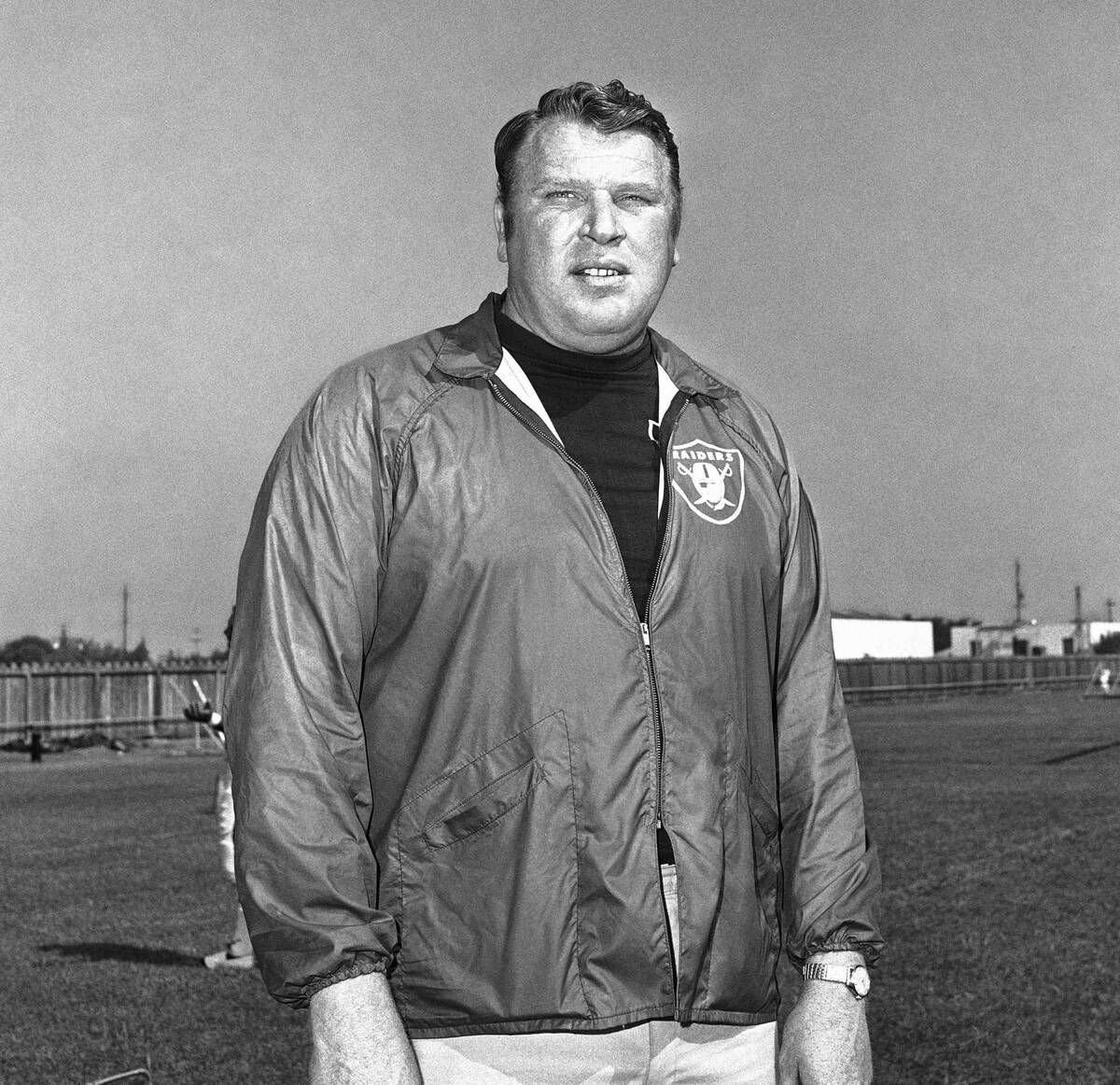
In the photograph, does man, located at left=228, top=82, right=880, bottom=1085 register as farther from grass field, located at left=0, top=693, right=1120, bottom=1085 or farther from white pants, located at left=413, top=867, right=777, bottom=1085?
grass field, located at left=0, top=693, right=1120, bottom=1085

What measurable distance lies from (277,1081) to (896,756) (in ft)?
67.6

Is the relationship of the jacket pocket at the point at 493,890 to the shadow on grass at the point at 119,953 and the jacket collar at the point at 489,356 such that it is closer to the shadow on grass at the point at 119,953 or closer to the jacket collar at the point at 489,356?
the jacket collar at the point at 489,356

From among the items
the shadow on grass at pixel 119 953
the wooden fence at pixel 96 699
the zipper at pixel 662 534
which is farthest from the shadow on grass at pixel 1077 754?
the wooden fence at pixel 96 699

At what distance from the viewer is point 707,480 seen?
2801mm

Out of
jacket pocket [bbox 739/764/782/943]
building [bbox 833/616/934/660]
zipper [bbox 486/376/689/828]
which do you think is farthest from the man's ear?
building [bbox 833/616/934/660]

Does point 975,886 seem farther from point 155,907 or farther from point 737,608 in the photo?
point 737,608

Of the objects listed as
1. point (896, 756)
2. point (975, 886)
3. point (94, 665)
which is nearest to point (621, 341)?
point (975, 886)

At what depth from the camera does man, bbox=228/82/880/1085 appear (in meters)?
2.44

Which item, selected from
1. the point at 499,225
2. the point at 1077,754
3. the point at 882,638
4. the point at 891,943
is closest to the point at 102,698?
the point at 1077,754

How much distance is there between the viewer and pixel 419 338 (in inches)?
108

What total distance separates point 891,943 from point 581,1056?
7209mm

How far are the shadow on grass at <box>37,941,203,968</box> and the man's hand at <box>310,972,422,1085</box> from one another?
739 cm

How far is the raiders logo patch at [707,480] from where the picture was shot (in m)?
2.76

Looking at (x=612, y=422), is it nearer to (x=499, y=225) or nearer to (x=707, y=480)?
(x=707, y=480)
